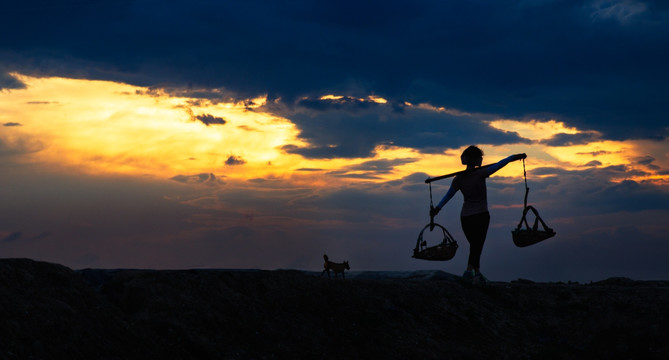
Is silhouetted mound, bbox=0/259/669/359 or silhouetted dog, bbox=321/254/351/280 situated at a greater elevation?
silhouetted dog, bbox=321/254/351/280

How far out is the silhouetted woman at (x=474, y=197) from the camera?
17.4m

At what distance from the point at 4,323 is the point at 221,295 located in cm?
435

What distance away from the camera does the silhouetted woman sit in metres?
17.4

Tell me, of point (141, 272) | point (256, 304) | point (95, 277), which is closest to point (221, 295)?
point (256, 304)

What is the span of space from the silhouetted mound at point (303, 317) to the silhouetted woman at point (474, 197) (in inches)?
55.4

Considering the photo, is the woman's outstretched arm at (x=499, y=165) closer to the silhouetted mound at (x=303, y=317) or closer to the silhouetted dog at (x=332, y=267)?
the silhouetted mound at (x=303, y=317)

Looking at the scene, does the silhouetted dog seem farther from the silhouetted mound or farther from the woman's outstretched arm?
the woman's outstretched arm

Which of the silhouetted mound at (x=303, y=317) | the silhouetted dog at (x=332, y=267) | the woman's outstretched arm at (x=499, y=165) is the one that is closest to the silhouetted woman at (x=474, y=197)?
the woman's outstretched arm at (x=499, y=165)

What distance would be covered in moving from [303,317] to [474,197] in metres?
6.12

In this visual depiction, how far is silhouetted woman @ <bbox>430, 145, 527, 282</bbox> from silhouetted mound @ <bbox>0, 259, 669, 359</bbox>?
141 centimetres

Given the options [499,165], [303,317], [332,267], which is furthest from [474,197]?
[303,317]

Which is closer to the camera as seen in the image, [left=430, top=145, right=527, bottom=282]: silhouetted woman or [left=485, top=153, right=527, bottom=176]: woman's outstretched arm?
[left=485, top=153, right=527, bottom=176]: woman's outstretched arm

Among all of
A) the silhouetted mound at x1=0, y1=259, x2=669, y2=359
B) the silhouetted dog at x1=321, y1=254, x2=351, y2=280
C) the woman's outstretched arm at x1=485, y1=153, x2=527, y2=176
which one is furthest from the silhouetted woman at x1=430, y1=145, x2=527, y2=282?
the silhouetted dog at x1=321, y1=254, x2=351, y2=280

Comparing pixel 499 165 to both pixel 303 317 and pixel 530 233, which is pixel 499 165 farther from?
pixel 303 317
